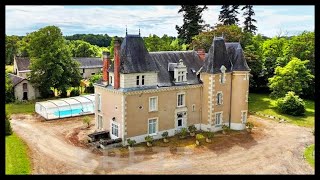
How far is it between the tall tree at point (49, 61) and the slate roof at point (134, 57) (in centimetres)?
1901

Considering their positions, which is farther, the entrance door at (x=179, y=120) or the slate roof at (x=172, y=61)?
the entrance door at (x=179, y=120)

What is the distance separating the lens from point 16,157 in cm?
2162

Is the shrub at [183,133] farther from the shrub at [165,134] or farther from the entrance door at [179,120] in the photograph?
the shrub at [165,134]

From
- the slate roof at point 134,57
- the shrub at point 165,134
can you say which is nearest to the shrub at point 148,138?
A: the shrub at point 165,134

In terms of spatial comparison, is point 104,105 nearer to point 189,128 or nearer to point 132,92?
point 132,92

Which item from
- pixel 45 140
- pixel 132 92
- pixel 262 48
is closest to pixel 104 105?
pixel 132 92

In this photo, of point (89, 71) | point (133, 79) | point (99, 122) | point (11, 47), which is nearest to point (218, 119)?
point (133, 79)

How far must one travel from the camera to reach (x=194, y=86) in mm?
28391

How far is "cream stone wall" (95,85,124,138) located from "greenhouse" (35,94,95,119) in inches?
266

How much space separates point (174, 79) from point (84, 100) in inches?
509

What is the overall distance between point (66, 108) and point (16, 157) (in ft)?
42.1

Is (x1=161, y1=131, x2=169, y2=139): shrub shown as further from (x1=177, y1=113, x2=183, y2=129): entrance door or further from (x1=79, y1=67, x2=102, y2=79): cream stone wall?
(x1=79, y1=67, x2=102, y2=79): cream stone wall

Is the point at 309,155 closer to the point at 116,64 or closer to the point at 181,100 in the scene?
the point at 181,100

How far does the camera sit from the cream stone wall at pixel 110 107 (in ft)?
81.7
